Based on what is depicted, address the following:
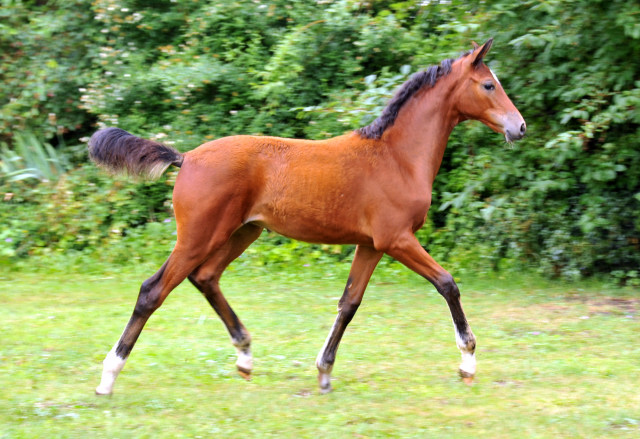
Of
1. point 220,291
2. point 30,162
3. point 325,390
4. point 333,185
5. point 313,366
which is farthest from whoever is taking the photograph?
point 30,162

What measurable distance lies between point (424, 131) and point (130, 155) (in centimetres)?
199

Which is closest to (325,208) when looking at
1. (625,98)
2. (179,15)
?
(625,98)

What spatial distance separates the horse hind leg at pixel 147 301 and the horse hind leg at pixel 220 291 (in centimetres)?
40

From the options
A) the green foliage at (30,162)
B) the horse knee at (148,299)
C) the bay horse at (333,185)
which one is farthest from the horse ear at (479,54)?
the green foliage at (30,162)

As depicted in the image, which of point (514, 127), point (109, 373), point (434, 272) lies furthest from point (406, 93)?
point (109, 373)

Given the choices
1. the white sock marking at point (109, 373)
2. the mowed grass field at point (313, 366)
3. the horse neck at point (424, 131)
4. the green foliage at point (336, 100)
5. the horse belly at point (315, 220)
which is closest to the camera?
the mowed grass field at point (313, 366)

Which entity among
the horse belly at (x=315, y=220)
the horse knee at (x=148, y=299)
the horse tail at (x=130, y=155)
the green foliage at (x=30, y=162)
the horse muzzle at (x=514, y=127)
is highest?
the horse muzzle at (x=514, y=127)

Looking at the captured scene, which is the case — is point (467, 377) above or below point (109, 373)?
below

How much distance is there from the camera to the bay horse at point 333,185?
509cm

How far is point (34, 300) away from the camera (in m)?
8.11

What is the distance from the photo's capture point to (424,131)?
5359 millimetres

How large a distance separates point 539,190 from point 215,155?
179 inches

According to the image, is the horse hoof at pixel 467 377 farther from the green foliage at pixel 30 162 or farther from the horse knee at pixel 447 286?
the green foliage at pixel 30 162

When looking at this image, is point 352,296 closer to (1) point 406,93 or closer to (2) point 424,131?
(2) point 424,131
